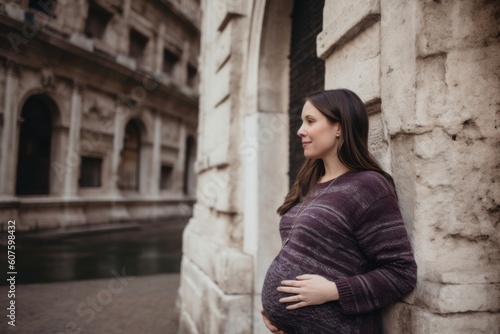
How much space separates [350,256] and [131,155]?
16.0 meters

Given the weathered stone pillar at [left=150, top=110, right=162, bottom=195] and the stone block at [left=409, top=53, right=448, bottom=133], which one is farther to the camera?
the weathered stone pillar at [left=150, top=110, right=162, bottom=195]

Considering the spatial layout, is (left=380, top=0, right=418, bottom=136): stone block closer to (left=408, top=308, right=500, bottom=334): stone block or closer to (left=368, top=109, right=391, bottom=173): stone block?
(left=368, top=109, right=391, bottom=173): stone block

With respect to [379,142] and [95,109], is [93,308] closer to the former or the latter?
[379,142]

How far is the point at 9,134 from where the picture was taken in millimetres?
10727

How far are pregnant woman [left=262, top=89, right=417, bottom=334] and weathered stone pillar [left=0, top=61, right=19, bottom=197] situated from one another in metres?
11.4

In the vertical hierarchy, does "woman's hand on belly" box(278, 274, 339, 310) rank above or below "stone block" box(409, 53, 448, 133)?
below

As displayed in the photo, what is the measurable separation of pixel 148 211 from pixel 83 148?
4236mm

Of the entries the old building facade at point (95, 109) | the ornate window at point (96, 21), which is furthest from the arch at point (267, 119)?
the ornate window at point (96, 21)

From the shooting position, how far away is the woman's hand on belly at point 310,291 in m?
1.43

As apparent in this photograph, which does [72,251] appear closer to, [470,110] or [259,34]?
[259,34]

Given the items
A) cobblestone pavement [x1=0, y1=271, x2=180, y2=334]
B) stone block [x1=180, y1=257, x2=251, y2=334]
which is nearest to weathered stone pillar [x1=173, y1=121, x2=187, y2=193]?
cobblestone pavement [x1=0, y1=271, x2=180, y2=334]

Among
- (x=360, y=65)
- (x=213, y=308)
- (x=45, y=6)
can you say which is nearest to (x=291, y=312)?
(x=360, y=65)

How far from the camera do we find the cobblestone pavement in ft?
12.6

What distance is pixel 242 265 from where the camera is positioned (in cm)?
318
